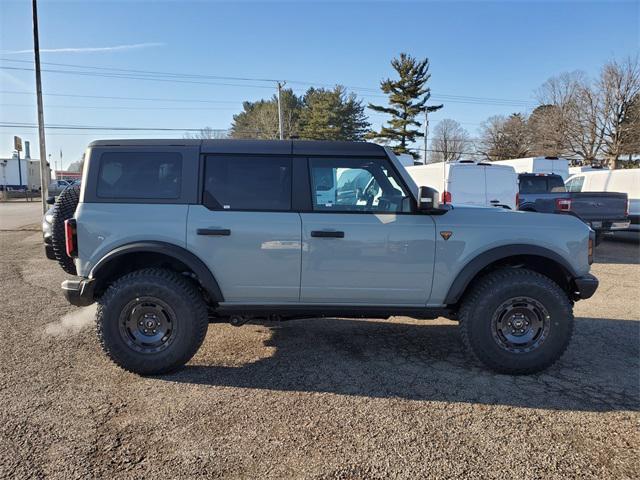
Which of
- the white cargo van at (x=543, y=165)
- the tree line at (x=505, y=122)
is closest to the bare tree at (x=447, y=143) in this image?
the tree line at (x=505, y=122)

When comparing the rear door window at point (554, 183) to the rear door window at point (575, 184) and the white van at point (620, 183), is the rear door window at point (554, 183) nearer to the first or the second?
the white van at point (620, 183)

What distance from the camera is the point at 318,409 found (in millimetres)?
3332

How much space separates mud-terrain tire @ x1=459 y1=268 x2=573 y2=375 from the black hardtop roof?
1.55 meters

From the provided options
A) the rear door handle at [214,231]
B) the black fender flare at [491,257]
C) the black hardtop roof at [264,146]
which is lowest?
the black fender flare at [491,257]

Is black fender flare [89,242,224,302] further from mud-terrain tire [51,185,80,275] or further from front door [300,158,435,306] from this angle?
mud-terrain tire [51,185,80,275]

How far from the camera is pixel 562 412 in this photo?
3.31 metres

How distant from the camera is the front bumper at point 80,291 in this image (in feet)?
12.5

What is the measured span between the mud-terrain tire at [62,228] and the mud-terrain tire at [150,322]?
1.02 m

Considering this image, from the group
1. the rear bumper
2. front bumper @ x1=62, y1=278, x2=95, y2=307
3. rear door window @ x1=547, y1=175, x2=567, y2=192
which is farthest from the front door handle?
rear door window @ x1=547, y1=175, x2=567, y2=192

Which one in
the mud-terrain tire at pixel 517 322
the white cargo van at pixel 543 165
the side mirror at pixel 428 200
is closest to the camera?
the side mirror at pixel 428 200

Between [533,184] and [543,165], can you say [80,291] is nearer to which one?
[533,184]

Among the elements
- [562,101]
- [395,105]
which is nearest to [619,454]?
[395,105]

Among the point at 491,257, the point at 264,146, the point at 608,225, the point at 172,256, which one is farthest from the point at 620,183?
the point at 172,256

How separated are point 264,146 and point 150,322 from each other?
1801mm
